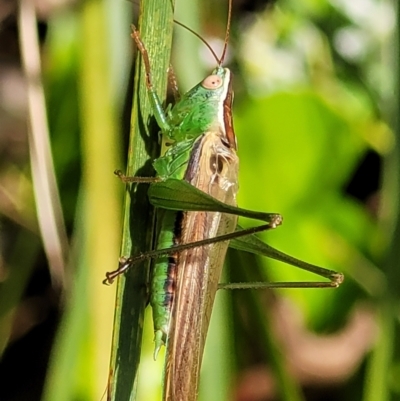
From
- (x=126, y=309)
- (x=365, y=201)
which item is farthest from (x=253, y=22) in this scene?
(x=126, y=309)

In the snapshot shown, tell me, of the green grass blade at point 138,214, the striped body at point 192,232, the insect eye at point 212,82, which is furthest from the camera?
the insect eye at point 212,82

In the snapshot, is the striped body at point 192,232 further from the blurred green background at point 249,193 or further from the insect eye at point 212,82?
the blurred green background at point 249,193

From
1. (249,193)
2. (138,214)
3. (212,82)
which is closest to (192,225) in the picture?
(138,214)

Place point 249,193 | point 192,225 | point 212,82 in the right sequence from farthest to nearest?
point 249,193, point 212,82, point 192,225

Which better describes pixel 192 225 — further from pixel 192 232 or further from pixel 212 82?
pixel 212 82

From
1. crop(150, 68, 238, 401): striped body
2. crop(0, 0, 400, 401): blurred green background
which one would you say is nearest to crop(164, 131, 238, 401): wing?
crop(150, 68, 238, 401): striped body

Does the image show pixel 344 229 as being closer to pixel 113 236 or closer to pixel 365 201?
pixel 365 201

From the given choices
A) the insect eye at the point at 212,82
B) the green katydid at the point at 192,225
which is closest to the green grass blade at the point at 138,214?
the green katydid at the point at 192,225
